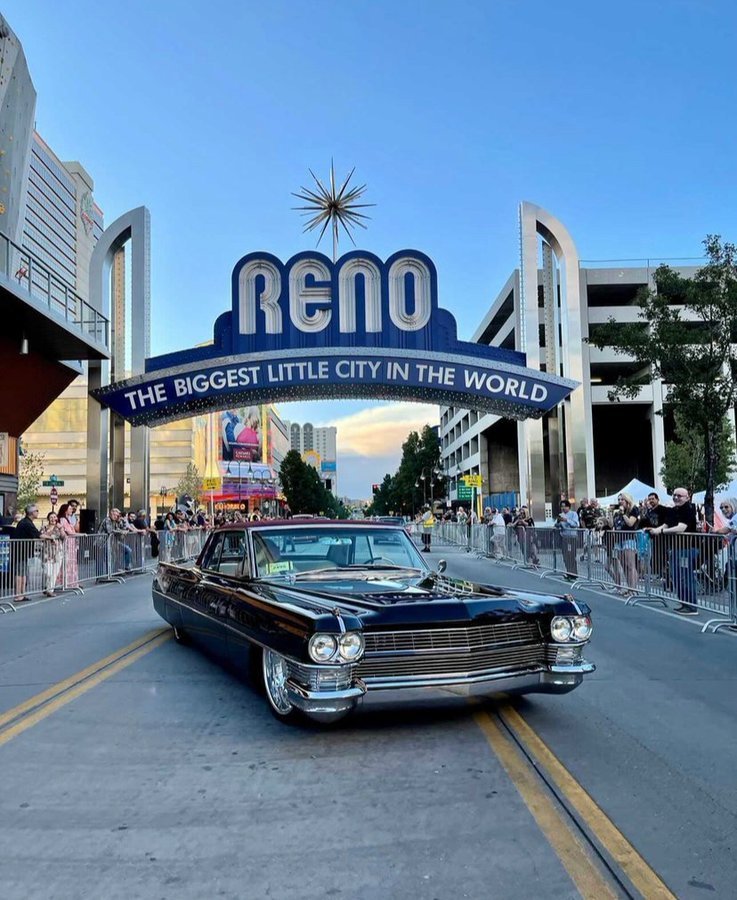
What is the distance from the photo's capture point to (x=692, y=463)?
3988cm

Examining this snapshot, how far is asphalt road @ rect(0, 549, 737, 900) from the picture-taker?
10.00 feet

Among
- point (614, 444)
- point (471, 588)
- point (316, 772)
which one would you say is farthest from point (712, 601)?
point (614, 444)

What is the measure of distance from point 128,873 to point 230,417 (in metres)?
106

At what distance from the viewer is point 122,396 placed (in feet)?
69.7

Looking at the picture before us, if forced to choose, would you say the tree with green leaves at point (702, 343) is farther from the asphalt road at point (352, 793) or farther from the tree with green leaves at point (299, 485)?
the tree with green leaves at point (299, 485)

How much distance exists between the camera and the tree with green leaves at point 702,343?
54.0 ft

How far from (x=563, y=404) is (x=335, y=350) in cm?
721

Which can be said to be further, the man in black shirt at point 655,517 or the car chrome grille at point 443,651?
the man in black shirt at point 655,517

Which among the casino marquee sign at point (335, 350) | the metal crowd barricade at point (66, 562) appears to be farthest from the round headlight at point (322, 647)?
the casino marquee sign at point (335, 350)

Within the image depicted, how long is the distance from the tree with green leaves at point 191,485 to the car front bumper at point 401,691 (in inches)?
3201

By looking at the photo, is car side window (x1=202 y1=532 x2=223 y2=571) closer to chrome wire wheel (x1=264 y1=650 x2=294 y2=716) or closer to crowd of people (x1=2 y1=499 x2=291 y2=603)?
chrome wire wheel (x1=264 y1=650 x2=294 y2=716)

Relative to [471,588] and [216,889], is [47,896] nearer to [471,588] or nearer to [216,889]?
[216,889]

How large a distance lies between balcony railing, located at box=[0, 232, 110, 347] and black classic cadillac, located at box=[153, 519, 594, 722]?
40.9ft

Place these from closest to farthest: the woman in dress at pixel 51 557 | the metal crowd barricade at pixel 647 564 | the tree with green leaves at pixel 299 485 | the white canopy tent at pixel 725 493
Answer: the metal crowd barricade at pixel 647 564 < the woman in dress at pixel 51 557 < the white canopy tent at pixel 725 493 < the tree with green leaves at pixel 299 485
